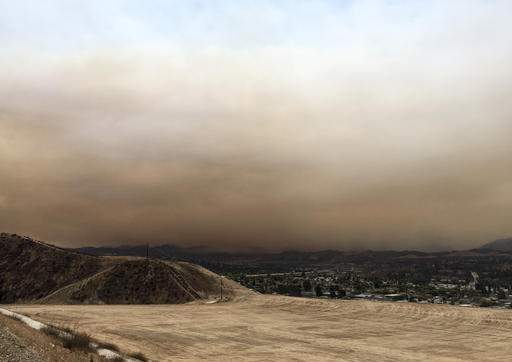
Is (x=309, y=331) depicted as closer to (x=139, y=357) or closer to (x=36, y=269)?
(x=139, y=357)

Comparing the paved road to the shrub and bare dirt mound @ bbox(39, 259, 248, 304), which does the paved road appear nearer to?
the shrub

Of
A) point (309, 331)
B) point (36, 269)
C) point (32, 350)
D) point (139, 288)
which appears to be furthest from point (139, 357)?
point (36, 269)

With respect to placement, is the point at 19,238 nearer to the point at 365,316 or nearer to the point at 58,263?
the point at 58,263

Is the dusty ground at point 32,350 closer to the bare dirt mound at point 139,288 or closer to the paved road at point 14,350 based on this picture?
the paved road at point 14,350

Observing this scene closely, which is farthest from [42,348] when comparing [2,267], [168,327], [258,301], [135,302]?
[2,267]

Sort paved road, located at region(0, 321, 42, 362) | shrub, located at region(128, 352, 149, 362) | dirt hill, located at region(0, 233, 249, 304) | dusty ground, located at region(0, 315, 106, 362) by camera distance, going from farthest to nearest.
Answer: dirt hill, located at region(0, 233, 249, 304), shrub, located at region(128, 352, 149, 362), dusty ground, located at region(0, 315, 106, 362), paved road, located at region(0, 321, 42, 362)

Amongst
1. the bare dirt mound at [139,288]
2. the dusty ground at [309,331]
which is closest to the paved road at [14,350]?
the dusty ground at [309,331]

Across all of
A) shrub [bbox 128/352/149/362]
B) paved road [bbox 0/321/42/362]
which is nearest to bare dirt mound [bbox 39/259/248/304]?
shrub [bbox 128/352/149/362]
